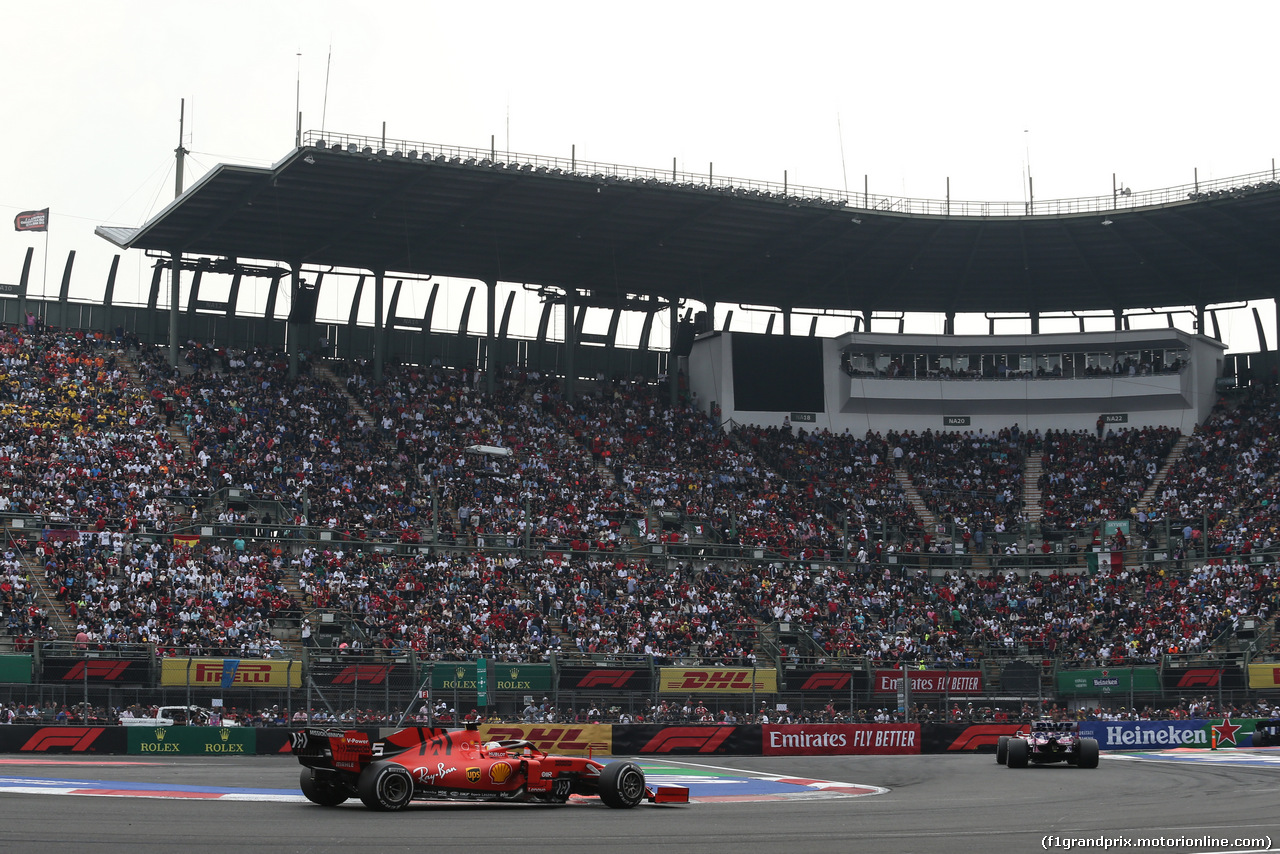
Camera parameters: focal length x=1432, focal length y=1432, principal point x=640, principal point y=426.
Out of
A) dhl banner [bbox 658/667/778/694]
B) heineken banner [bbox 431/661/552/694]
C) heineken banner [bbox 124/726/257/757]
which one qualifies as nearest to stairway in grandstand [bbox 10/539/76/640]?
heineken banner [bbox 124/726/257/757]

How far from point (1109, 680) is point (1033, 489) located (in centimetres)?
1755

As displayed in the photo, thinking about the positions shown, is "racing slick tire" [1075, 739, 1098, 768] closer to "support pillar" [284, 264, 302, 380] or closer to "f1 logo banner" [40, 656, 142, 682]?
"f1 logo banner" [40, 656, 142, 682]

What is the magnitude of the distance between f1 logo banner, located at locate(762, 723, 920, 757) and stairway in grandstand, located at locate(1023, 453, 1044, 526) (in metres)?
23.0

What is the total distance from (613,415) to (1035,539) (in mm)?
19536

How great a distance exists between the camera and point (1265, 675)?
155 feet

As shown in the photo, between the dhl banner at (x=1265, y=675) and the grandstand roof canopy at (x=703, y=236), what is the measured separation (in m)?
20.7

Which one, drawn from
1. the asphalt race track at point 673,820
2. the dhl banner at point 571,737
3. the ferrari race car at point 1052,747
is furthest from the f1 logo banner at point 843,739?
the asphalt race track at point 673,820

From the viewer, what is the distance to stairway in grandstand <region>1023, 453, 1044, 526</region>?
63500 mm

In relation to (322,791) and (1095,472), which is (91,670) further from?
(1095,472)

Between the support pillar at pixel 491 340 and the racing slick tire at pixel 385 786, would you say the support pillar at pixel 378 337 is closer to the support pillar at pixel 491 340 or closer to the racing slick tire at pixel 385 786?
the support pillar at pixel 491 340

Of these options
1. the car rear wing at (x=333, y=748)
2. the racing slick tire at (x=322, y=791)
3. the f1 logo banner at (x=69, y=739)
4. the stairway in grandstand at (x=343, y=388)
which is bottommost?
the f1 logo banner at (x=69, y=739)

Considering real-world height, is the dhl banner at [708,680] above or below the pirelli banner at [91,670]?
below

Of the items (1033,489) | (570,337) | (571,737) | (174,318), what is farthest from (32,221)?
(1033,489)

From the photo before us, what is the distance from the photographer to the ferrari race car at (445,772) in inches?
728
